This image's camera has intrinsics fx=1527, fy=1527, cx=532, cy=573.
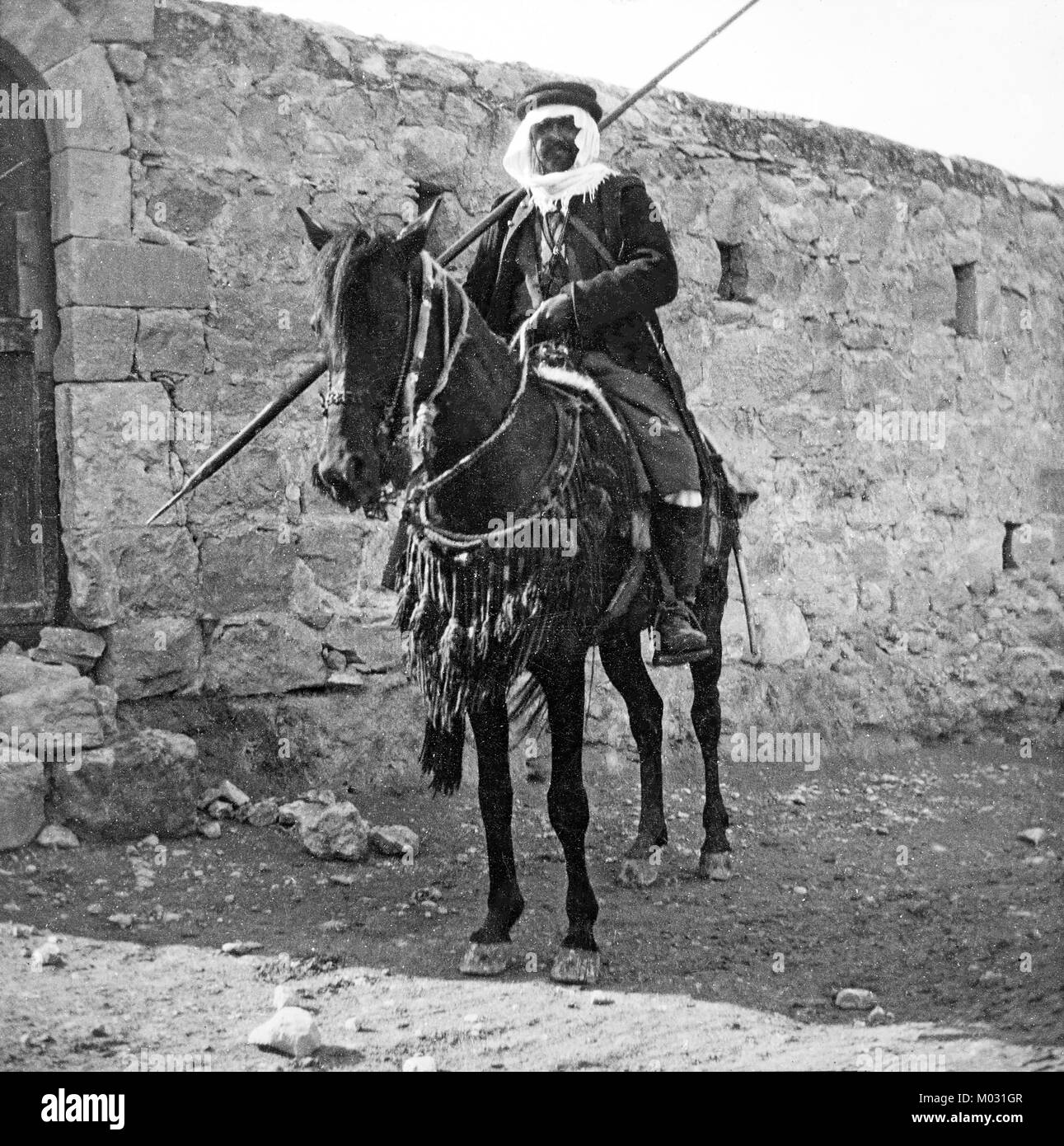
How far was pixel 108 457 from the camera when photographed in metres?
5.98

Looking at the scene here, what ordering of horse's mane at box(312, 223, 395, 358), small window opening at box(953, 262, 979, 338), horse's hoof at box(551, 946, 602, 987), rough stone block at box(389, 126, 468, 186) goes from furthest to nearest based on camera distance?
small window opening at box(953, 262, 979, 338) → rough stone block at box(389, 126, 468, 186) → horse's hoof at box(551, 946, 602, 987) → horse's mane at box(312, 223, 395, 358)

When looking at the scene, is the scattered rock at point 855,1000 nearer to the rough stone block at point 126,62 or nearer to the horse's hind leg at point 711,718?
the horse's hind leg at point 711,718

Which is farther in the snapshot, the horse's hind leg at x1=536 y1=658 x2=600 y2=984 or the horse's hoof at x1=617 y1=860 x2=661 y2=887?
the horse's hoof at x1=617 y1=860 x2=661 y2=887

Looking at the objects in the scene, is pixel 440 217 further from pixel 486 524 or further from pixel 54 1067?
pixel 54 1067

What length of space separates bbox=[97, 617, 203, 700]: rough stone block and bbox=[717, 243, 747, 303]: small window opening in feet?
11.2

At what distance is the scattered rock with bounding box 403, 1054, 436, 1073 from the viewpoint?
12.7 ft

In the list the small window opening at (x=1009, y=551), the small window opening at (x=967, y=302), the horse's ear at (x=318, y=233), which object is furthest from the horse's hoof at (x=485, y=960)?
the small window opening at (x=967, y=302)

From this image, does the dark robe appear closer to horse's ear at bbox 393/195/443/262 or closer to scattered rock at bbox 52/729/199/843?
horse's ear at bbox 393/195/443/262

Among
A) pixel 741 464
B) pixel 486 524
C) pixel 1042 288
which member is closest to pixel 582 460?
pixel 486 524

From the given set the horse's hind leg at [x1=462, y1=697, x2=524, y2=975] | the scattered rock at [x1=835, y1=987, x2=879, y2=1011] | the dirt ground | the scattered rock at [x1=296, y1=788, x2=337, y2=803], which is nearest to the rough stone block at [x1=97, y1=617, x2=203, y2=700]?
the dirt ground

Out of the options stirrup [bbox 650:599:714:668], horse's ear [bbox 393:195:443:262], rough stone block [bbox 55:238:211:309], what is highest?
rough stone block [bbox 55:238:211:309]

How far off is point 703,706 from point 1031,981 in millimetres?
1931

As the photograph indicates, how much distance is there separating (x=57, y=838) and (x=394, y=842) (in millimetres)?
1254
